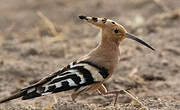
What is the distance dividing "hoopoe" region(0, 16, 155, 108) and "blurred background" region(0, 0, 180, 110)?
32 centimetres

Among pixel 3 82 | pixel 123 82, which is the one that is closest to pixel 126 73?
Result: pixel 123 82

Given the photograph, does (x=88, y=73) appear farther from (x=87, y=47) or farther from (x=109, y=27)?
(x=87, y=47)

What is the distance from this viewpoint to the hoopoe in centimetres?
384

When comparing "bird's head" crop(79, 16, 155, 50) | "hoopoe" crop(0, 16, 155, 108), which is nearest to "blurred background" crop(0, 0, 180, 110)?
"hoopoe" crop(0, 16, 155, 108)

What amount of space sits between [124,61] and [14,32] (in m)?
2.49

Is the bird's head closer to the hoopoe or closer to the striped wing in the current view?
the hoopoe

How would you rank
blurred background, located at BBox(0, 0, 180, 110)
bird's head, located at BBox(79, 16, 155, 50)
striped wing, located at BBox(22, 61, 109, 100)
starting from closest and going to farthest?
1. striped wing, located at BBox(22, 61, 109, 100)
2. bird's head, located at BBox(79, 16, 155, 50)
3. blurred background, located at BBox(0, 0, 180, 110)

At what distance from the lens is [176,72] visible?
6.16m

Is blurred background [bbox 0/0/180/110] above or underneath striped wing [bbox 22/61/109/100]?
above

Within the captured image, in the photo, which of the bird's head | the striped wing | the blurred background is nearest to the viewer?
the striped wing

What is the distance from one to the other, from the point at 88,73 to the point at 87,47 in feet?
10.7

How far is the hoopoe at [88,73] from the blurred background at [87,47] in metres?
0.32

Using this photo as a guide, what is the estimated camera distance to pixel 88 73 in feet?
12.9

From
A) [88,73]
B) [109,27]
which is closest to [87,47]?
[109,27]
